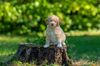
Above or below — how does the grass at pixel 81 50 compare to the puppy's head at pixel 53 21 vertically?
below

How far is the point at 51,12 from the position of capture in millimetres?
18062

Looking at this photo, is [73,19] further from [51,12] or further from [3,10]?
[3,10]

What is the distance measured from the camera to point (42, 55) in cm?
985

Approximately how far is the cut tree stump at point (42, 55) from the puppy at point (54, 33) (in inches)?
4.4

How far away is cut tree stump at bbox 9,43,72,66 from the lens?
9.74m

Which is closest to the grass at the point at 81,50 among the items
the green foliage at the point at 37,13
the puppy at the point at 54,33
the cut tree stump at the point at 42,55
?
the cut tree stump at the point at 42,55

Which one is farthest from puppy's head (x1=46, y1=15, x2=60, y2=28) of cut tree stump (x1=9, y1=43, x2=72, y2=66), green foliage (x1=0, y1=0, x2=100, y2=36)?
green foliage (x1=0, y1=0, x2=100, y2=36)

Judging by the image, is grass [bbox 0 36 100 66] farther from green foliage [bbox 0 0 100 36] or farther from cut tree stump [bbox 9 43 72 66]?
green foliage [bbox 0 0 100 36]

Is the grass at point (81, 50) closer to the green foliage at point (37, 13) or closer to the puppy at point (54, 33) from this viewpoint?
the puppy at point (54, 33)

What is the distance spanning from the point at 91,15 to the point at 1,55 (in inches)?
300

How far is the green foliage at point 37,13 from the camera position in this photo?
17.9 metres

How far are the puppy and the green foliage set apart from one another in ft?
27.1

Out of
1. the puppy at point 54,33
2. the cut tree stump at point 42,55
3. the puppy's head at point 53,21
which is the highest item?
the puppy's head at point 53,21

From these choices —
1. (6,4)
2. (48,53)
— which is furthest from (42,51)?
(6,4)
